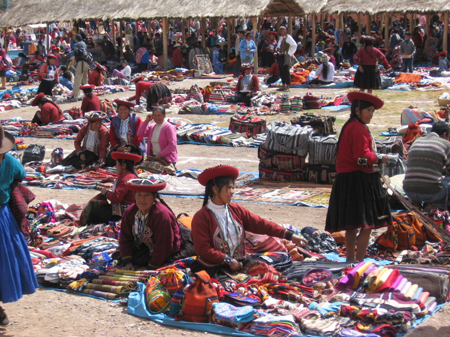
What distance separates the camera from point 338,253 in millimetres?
6680

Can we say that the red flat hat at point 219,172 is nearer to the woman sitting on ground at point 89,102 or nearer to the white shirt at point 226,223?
the white shirt at point 226,223

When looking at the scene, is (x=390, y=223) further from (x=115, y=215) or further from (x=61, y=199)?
(x=61, y=199)

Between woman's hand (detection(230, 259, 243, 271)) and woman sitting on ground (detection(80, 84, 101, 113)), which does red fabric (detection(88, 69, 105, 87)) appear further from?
woman's hand (detection(230, 259, 243, 271))

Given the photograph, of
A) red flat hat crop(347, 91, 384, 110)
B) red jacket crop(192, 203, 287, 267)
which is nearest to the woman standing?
red flat hat crop(347, 91, 384, 110)

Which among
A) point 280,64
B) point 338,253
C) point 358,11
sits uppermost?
point 358,11

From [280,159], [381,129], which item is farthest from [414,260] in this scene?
[381,129]

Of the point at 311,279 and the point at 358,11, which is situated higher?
the point at 358,11

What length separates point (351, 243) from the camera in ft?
20.2

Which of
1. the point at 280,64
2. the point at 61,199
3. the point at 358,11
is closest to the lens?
the point at 61,199

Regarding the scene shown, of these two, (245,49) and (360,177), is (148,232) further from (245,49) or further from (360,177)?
(245,49)

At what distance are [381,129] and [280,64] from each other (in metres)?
6.59

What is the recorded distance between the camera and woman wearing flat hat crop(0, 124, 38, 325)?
4797 millimetres

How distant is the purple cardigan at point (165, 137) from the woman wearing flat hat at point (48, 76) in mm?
8597

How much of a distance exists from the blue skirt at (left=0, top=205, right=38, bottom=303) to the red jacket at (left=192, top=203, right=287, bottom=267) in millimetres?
1300
